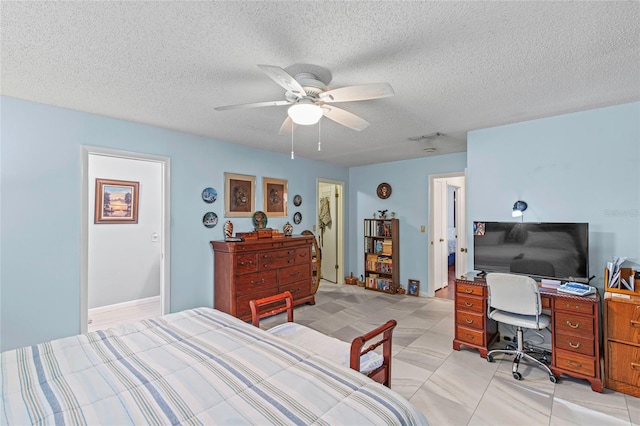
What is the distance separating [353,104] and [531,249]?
2.27 meters

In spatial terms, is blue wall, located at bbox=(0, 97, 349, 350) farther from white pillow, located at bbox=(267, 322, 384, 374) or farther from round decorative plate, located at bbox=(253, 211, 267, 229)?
white pillow, located at bbox=(267, 322, 384, 374)

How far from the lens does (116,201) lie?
433 centimetres

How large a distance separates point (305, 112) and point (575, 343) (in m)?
2.90

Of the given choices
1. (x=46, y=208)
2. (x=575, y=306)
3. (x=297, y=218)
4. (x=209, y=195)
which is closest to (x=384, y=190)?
(x=297, y=218)

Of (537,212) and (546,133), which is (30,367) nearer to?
(537,212)

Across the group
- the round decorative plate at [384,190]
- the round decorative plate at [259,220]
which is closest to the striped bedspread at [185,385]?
the round decorative plate at [259,220]

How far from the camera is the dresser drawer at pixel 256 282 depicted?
11.9 feet

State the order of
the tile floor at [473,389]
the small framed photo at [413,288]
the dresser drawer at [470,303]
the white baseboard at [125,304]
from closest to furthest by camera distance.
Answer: the tile floor at [473,389] < the dresser drawer at [470,303] < the white baseboard at [125,304] < the small framed photo at [413,288]

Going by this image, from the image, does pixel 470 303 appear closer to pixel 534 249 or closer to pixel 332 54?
pixel 534 249

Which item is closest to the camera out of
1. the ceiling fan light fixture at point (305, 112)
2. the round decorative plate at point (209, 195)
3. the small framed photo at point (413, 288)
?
the ceiling fan light fixture at point (305, 112)

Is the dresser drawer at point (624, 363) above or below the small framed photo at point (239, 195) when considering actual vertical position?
below

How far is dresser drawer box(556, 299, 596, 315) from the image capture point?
234 centimetres

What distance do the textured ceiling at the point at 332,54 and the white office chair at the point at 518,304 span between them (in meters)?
1.59

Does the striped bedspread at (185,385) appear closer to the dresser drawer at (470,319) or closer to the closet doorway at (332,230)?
the dresser drawer at (470,319)
